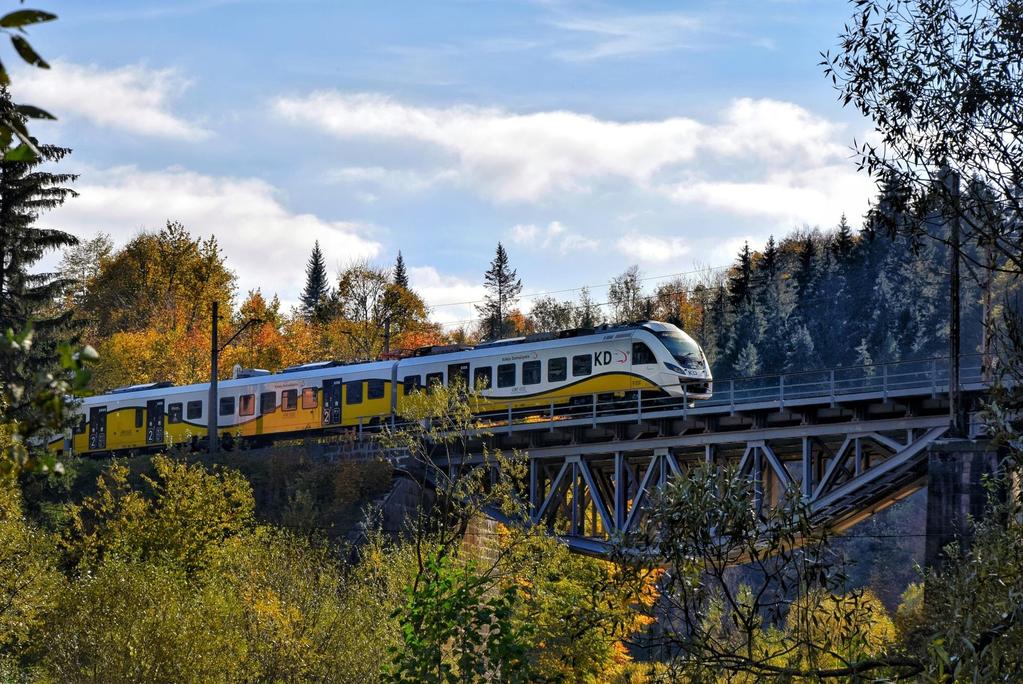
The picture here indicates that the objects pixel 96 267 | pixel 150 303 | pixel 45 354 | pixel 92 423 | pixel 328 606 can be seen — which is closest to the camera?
pixel 328 606

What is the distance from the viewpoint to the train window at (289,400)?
53.1 meters

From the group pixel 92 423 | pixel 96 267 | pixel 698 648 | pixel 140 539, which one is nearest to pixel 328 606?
pixel 140 539

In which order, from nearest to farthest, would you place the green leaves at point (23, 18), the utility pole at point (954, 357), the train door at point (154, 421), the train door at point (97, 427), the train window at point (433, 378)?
the green leaves at point (23, 18), the utility pole at point (954, 357), the train window at point (433, 378), the train door at point (154, 421), the train door at point (97, 427)

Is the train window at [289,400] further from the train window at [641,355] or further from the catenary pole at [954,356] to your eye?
the catenary pole at [954,356]

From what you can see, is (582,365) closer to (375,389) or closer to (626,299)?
(375,389)

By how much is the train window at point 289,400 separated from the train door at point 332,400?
157 cm

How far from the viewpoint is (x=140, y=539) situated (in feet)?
128

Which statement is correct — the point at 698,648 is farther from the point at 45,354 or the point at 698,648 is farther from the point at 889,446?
the point at 45,354

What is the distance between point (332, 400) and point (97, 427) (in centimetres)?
1184

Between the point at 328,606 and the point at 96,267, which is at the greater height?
the point at 96,267

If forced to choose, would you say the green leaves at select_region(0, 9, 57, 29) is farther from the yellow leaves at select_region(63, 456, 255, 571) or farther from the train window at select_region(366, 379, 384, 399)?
the train window at select_region(366, 379, 384, 399)

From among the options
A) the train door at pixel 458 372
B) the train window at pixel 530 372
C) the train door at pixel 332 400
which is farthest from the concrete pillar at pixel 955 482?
the train door at pixel 332 400

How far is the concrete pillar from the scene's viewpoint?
32406 mm

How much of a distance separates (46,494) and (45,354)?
8.30 metres
